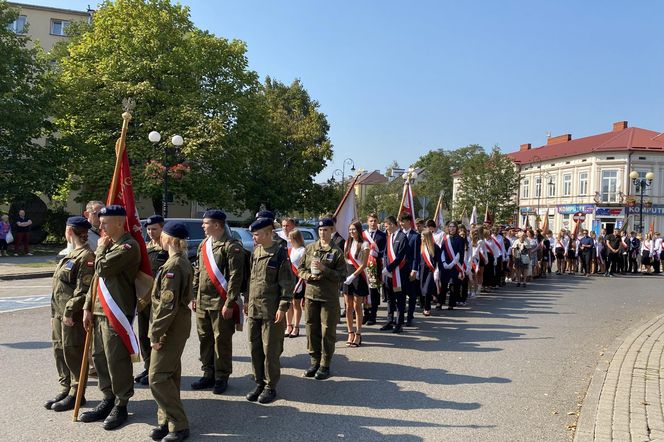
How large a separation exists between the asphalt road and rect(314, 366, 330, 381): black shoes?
100mm

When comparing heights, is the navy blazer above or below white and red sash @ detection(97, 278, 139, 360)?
above

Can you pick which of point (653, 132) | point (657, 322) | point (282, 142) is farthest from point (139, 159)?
point (653, 132)

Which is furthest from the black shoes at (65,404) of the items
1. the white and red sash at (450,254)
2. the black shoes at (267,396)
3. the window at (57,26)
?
the window at (57,26)

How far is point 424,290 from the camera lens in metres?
11.7

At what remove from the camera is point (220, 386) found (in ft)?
19.7

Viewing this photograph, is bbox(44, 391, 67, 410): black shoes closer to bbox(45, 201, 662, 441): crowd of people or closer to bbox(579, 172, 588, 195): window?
bbox(45, 201, 662, 441): crowd of people

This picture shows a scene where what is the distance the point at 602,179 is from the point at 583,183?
2501 mm

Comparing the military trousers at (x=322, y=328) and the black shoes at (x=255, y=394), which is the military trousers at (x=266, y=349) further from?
the military trousers at (x=322, y=328)

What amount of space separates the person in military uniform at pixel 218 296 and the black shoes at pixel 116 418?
3.78 ft

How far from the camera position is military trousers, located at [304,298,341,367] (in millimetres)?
6789

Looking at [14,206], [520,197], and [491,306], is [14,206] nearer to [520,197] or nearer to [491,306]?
[491,306]

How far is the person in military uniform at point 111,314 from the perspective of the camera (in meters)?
4.89

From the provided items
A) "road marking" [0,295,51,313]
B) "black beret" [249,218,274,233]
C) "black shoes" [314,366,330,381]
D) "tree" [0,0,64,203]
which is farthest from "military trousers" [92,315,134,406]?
"tree" [0,0,64,203]

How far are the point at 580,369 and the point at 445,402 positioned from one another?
2.58m
